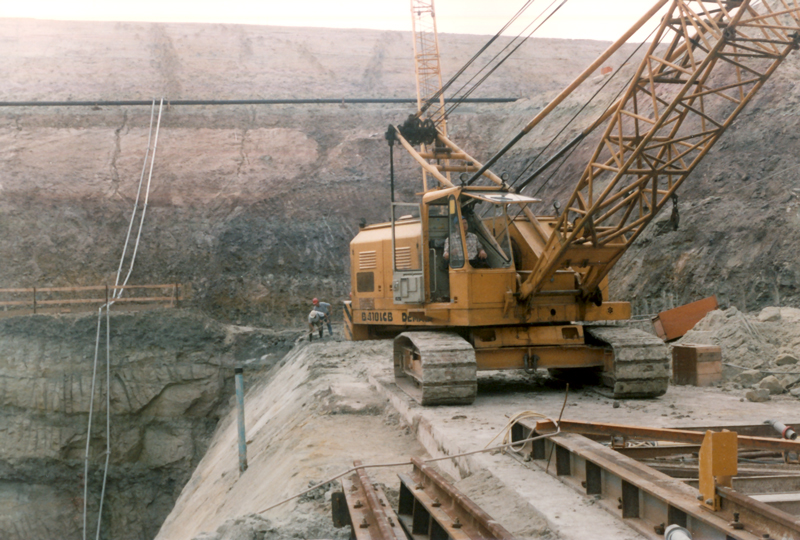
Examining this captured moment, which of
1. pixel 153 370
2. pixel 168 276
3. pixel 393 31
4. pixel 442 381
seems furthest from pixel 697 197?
pixel 393 31

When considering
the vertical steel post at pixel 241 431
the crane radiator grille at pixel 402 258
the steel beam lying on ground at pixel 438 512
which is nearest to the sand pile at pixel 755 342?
the crane radiator grille at pixel 402 258

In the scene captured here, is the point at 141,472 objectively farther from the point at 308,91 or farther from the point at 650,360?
the point at 308,91

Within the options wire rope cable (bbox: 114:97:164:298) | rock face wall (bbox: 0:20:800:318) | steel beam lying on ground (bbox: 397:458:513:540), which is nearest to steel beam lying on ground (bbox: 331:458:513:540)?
steel beam lying on ground (bbox: 397:458:513:540)

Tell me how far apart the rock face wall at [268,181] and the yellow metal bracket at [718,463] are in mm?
12485

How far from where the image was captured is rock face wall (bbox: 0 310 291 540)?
19.9m

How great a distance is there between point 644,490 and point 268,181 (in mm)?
28296

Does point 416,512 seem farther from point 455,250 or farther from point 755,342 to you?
point 755,342

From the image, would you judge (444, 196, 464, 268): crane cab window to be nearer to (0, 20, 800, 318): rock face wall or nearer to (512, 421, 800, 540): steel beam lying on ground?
(512, 421, 800, 540): steel beam lying on ground

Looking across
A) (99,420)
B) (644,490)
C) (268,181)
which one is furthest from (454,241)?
(268,181)

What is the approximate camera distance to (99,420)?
20.4m

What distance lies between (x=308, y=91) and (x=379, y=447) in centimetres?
3521

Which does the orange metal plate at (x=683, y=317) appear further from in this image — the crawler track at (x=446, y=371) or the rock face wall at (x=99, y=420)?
the rock face wall at (x=99, y=420)

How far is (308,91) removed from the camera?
4091 centimetres

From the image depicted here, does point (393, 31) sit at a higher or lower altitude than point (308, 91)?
higher
